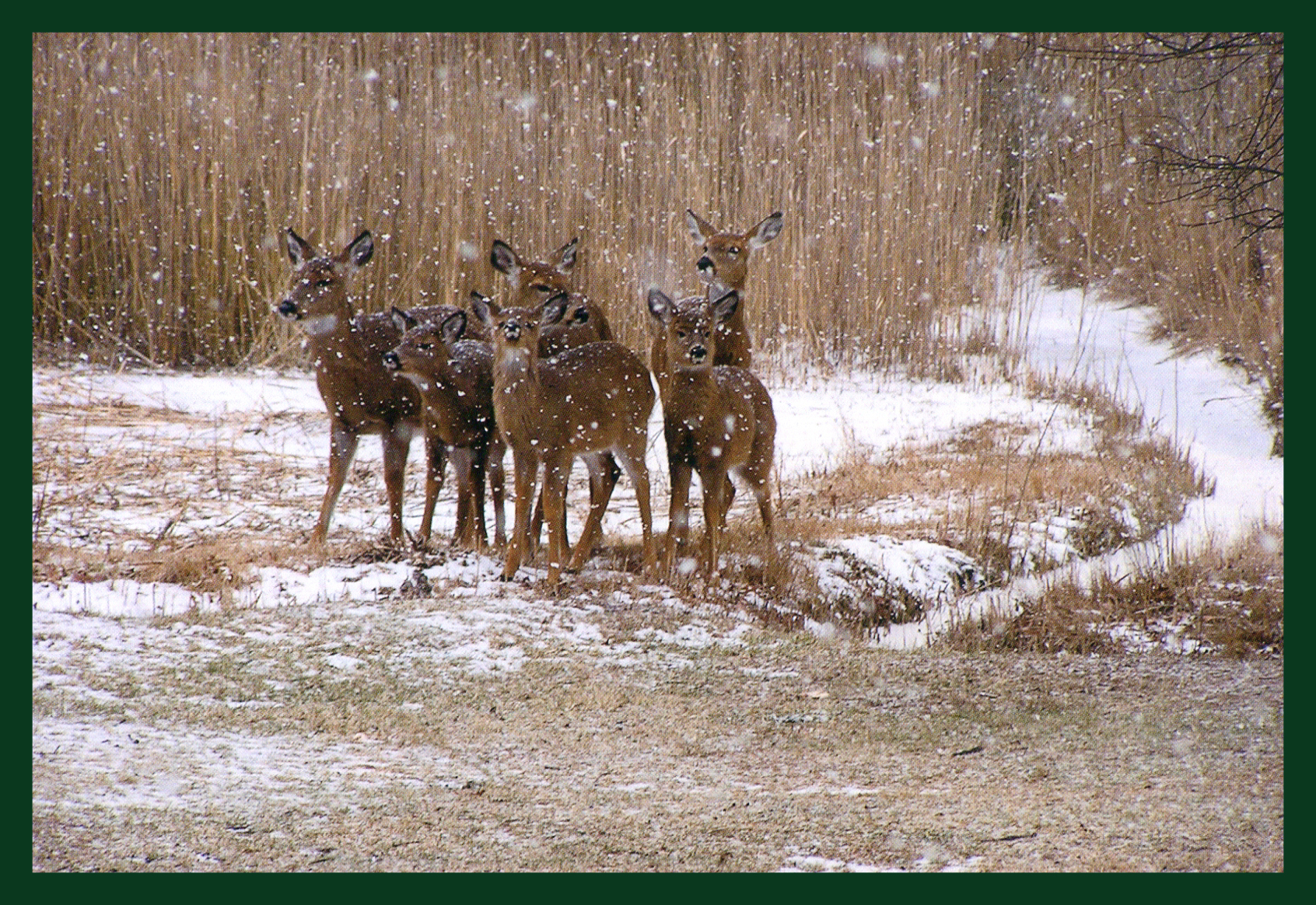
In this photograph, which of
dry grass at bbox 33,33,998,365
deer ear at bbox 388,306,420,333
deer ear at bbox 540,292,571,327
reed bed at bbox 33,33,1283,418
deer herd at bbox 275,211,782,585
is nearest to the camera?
deer ear at bbox 540,292,571,327

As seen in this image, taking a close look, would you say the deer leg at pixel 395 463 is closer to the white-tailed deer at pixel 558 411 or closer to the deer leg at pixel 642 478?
the white-tailed deer at pixel 558 411

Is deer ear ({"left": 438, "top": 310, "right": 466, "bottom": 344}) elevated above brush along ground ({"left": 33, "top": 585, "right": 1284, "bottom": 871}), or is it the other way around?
deer ear ({"left": 438, "top": 310, "right": 466, "bottom": 344})

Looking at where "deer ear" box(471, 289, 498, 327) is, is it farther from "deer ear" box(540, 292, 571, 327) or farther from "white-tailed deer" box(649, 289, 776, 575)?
"white-tailed deer" box(649, 289, 776, 575)

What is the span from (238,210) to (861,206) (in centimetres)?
335

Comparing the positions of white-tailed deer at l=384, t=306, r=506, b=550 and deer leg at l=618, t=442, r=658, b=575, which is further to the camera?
white-tailed deer at l=384, t=306, r=506, b=550

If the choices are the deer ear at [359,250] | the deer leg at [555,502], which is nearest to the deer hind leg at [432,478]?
the deer leg at [555,502]

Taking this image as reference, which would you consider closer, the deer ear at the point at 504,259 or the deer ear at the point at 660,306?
the deer ear at the point at 660,306

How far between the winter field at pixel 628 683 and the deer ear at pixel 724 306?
1.03 meters

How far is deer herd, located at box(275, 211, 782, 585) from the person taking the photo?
17.9ft

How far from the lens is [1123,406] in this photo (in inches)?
261

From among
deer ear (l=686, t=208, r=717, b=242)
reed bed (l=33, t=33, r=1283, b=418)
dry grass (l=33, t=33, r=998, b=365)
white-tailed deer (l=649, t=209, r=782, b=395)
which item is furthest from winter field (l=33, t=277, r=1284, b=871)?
deer ear (l=686, t=208, r=717, b=242)

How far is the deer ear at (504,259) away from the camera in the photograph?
6117 millimetres

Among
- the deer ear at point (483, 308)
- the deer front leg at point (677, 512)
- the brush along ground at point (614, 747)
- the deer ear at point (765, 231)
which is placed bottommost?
the brush along ground at point (614, 747)

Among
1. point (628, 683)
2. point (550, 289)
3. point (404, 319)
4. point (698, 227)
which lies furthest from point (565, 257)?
point (628, 683)
